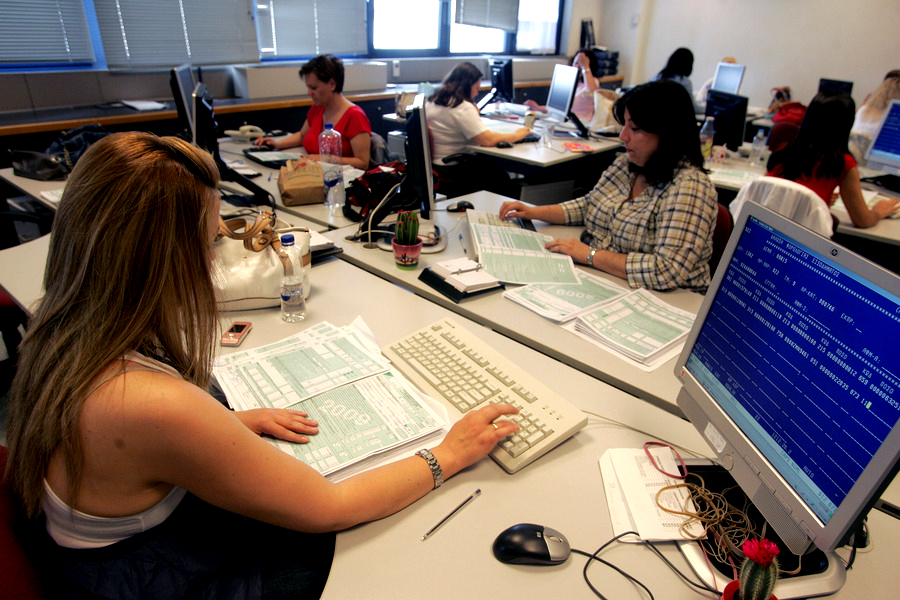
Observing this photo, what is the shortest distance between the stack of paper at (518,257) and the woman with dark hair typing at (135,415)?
3.24 feet

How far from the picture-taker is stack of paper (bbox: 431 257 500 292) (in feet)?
5.10

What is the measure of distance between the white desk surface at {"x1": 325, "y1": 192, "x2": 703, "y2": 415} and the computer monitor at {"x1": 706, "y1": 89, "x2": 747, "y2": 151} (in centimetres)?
260

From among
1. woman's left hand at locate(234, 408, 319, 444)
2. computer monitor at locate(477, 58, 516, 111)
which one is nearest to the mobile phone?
woman's left hand at locate(234, 408, 319, 444)

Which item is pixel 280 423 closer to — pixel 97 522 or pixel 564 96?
pixel 97 522

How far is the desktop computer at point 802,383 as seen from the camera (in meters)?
0.60

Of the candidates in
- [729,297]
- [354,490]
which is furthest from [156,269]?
[729,297]

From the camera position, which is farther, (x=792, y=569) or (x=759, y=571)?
(x=792, y=569)

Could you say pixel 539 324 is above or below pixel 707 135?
below

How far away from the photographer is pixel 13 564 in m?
0.68

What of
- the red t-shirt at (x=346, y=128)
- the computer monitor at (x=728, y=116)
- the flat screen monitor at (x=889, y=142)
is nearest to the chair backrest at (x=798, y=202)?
the flat screen monitor at (x=889, y=142)

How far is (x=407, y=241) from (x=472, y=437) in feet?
3.00

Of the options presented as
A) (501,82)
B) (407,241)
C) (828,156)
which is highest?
(501,82)

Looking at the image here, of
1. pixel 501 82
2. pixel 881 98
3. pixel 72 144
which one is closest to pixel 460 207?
pixel 72 144

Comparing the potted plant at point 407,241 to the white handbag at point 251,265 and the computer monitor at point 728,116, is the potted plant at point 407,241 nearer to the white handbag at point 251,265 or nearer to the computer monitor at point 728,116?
the white handbag at point 251,265
